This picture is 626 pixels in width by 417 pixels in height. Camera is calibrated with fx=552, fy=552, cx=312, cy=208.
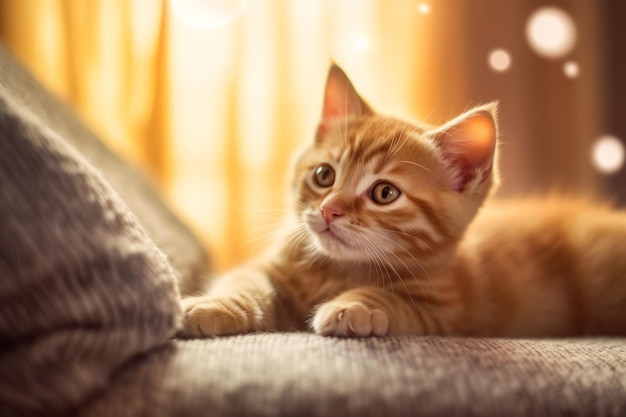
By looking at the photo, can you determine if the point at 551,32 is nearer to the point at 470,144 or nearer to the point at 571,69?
the point at 571,69

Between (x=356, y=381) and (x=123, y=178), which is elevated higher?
(x=356, y=381)

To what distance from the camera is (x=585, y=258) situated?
135cm

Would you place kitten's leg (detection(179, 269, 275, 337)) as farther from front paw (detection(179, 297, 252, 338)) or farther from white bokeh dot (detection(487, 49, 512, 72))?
white bokeh dot (detection(487, 49, 512, 72))

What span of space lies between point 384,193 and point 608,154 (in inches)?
65.0

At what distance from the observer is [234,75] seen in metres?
2.11

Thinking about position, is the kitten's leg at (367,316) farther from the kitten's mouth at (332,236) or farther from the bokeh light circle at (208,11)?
the bokeh light circle at (208,11)

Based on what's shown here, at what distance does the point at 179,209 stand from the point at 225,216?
0.18 meters

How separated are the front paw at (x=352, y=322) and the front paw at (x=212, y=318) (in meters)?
0.13

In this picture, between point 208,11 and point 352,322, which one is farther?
point 208,11

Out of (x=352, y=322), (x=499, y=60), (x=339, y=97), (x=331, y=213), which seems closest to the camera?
(x=352, y=322)

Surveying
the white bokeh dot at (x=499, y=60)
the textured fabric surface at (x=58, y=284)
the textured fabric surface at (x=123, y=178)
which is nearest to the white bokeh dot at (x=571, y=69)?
the white bokeh dot at (x=499, y=60)

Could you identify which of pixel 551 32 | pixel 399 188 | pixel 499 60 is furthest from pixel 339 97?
pixel 551 32

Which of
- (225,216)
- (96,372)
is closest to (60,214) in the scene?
(96,372)

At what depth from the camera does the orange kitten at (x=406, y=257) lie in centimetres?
102
